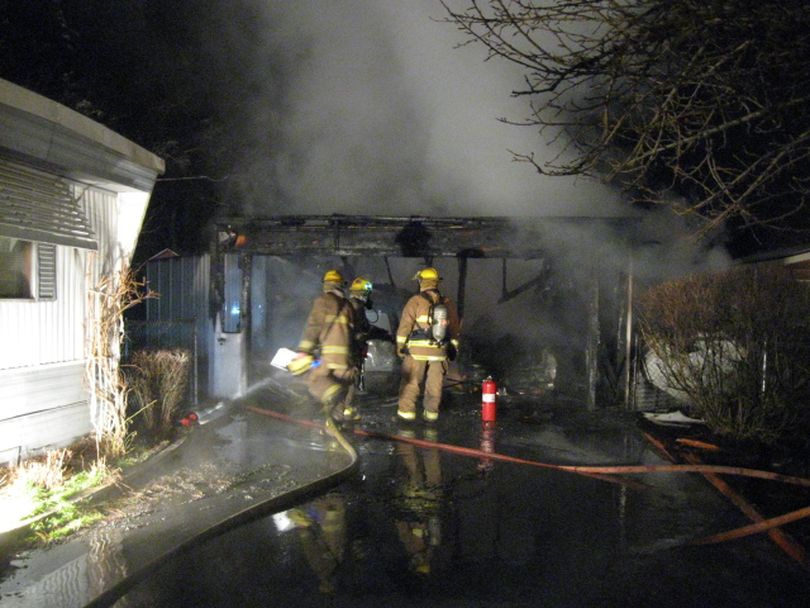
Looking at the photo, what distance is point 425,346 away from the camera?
8.11 m

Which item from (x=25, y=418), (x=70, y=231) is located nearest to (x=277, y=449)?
(x=25, y=418)

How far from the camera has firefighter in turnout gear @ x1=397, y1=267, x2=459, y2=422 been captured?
8086 mm

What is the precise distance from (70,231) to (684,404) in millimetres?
7384

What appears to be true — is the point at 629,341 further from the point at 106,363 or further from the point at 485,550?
the point at 106,363

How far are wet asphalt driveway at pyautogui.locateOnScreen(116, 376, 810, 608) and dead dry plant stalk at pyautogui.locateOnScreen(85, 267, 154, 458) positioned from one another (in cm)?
180

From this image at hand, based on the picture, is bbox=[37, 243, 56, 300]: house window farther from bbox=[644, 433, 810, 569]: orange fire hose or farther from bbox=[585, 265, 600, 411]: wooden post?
bbox=[585, 265, 600, 411]: wooden post

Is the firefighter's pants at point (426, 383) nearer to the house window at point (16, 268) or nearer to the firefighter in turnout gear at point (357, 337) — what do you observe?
the firefighter in turnout gear at point (357, 337)

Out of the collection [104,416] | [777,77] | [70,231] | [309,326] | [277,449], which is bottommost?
[277,449]

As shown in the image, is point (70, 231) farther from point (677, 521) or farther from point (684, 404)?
point (684, 404)

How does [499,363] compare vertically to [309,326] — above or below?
below

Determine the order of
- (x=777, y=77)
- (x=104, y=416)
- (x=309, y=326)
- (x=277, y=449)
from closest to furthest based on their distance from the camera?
(x=777, y=77)
(x=104, y=416)
(x=277, y=449)
(x=309, y=326)

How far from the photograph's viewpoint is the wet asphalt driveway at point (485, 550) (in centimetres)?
353

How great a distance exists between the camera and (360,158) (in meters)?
12.0

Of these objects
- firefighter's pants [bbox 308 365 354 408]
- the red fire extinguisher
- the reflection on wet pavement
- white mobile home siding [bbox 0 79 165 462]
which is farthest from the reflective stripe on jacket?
white mobile home siding [bbox 0 79 165 462]
